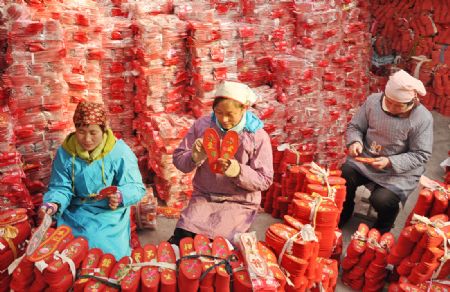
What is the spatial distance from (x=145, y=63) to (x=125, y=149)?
156cm

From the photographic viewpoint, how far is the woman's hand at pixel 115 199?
290cm

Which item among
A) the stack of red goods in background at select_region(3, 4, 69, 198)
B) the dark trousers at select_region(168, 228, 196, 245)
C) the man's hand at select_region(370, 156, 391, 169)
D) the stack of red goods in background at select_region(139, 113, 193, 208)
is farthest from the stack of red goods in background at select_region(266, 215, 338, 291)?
the stack of red goods in background at select_region(3, 4, 69, 198)

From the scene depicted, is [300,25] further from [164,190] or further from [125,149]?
[125,149]

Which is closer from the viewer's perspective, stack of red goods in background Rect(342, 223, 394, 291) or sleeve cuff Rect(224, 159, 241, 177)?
sleeve cuff Rect(224, 159, 241, 177)

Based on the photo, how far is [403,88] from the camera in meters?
3.56

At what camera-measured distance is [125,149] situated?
307 cm

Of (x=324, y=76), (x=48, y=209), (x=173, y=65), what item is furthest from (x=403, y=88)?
(x=48, y=209)

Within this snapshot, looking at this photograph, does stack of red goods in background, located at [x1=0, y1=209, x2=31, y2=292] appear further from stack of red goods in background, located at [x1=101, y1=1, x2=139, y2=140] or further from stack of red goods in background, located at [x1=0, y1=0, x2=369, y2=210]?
stack of red goods in background, located at [x1=101, y1=1, x2=139, y2=140]

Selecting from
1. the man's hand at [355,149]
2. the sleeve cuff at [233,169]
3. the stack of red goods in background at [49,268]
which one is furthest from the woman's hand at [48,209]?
the man's hand at [355,149]

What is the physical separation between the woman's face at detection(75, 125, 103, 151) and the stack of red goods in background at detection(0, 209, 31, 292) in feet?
1.79

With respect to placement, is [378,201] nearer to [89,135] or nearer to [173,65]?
[173,65]

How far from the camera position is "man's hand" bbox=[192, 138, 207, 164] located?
2.96m

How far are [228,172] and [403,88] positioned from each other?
5.52ft

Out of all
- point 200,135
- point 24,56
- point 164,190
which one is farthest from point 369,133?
point 24,56
